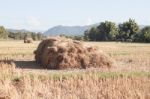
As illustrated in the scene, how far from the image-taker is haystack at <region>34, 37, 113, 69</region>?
21.6 metres

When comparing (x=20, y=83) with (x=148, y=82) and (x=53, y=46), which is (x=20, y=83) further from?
(x=53, y=46)

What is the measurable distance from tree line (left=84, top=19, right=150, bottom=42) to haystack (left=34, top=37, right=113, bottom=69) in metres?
70.3

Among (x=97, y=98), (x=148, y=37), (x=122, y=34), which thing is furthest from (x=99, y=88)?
(x=122, y=34)

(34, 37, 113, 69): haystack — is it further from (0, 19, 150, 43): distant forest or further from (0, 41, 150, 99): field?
(0, 19, 150, 43): distant forest

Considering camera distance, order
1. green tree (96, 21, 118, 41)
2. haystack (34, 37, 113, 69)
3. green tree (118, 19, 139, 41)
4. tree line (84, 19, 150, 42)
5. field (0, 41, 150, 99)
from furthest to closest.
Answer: green tree (96, 21, 118, 41)
green tree (118, 19, 139, 41)
tree line (84, 19, 150, 42)
haystack (34, 37, 113, 69)
field (0, 41, 150, 99)

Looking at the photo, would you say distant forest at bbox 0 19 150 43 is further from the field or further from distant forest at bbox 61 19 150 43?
the field

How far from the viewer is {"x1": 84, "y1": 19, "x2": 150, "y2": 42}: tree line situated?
9744 centimetres

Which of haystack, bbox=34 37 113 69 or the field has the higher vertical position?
haystack, bbox=34 37 113 69

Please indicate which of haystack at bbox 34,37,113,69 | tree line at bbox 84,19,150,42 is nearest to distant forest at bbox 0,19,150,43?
tree line at bbox 84,19,150,42

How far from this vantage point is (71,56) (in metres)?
21.9

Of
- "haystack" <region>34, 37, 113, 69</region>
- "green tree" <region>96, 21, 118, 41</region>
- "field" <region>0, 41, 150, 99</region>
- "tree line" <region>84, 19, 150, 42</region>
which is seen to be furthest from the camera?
"green tree" <region>96, 21, 118, 41</region>

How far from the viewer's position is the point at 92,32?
4505 inches

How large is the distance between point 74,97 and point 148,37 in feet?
264

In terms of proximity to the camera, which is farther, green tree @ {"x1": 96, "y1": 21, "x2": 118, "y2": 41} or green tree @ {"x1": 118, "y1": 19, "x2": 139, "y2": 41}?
green tree @ {"x1": 96, "y1": 21, "x2": 118, "y2": 41}
